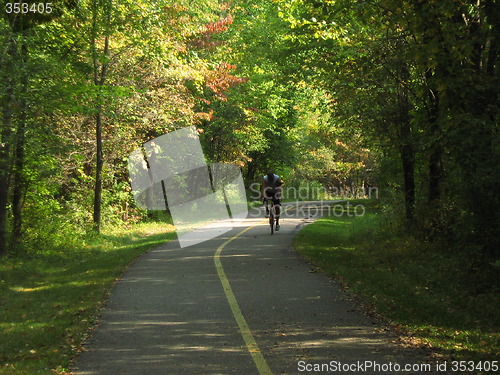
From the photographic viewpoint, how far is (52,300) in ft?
35.0

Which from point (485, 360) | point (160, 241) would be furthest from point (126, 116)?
point (485, 360)

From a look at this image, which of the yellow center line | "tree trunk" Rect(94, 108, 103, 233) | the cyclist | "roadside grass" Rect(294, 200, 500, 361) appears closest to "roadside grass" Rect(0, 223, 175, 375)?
"tree trunk" Rect(94, 108, 103, 233)

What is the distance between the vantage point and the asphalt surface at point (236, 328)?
599cm

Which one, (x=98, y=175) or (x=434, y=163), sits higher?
(x=98, y=175)

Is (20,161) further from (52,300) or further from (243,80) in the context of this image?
(243,80)

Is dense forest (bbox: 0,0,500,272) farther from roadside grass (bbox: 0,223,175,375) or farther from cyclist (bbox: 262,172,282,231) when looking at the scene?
cyclist (bbox: 262,172,282,231)

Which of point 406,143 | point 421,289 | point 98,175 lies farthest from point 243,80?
point 421,289

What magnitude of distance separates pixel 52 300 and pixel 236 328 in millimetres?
4918

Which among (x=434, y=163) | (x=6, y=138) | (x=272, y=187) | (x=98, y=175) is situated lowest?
(x=272, y=187)

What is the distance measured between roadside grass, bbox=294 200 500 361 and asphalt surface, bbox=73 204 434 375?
1.59 feet

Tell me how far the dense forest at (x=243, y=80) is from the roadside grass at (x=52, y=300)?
129 cm

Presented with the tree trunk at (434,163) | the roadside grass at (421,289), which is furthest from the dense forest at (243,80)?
the roadside grass at (421,289)

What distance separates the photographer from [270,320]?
26.0 ft

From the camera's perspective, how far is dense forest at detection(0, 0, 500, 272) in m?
9.92
